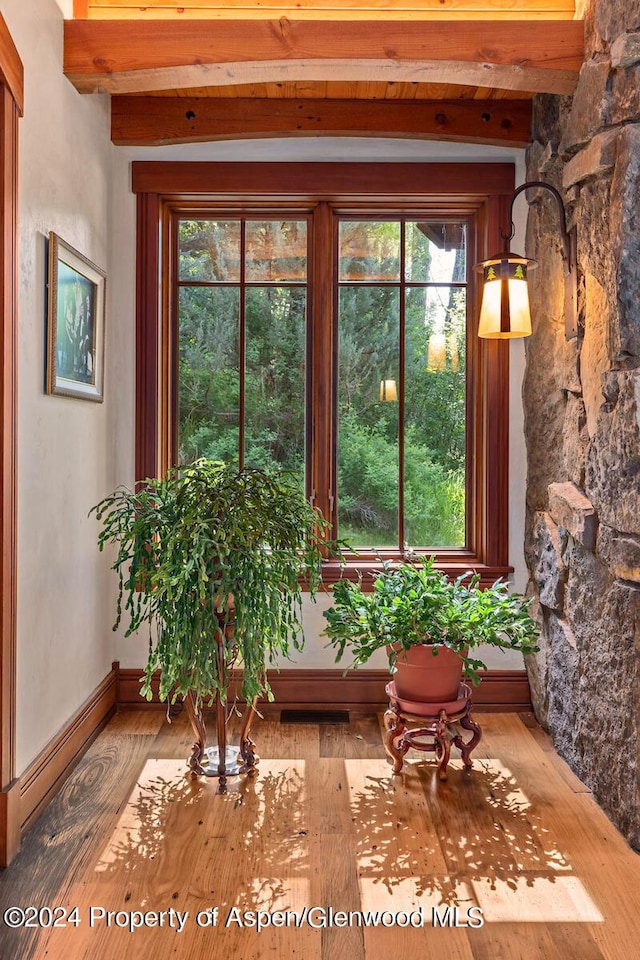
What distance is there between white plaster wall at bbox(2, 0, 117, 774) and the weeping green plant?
246 mm

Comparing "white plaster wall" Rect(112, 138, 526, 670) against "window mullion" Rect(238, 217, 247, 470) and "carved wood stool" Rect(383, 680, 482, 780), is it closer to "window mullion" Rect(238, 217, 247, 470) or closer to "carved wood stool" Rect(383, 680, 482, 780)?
"window mullion" Rect(238, 217, 247, 470)

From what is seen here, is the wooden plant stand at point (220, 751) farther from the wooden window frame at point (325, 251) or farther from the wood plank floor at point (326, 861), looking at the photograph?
the wooden window frame at point (325, 251)

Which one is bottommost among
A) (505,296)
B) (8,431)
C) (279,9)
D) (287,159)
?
(8,431)

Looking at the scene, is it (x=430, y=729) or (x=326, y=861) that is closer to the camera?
(x=326, y=861)

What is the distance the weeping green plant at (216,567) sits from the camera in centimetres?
222

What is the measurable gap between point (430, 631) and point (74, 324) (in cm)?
161

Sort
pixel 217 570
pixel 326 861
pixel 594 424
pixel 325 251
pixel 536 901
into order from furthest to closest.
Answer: pixel 325 251 → pixel 594 424 → pixel 217 570 → pixel 326 861 → pixel 536 901

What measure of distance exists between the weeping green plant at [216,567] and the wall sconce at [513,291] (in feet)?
3.13

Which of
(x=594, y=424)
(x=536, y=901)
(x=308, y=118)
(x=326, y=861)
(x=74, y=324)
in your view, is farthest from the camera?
(x=308, y=118)

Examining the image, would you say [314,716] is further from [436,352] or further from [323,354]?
[436,352]

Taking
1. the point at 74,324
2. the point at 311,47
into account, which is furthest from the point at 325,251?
the point at 74,324

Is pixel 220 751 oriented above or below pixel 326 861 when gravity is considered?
above

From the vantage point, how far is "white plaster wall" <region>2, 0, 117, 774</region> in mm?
2127

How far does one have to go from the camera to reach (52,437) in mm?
2340
